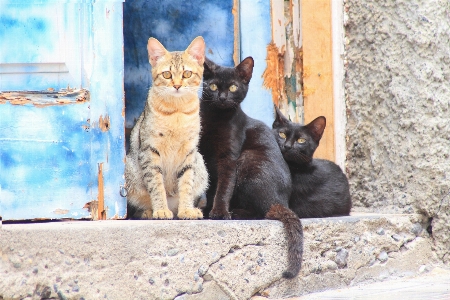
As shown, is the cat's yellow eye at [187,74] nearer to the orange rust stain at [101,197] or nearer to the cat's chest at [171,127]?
the cat's chest at [171,127]

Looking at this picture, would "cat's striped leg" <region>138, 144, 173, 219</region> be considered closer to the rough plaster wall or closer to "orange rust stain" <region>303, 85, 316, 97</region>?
"orange rust stain" <region>303, 85, 316, 97</region>

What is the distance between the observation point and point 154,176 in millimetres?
3102

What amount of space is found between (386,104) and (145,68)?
5.69 feet

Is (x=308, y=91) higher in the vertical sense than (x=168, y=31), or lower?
lower

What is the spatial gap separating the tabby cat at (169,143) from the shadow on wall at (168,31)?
0.81m

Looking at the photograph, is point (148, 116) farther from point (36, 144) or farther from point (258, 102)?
point (258, 102)

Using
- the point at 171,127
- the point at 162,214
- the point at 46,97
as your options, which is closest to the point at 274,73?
the point at 171,127

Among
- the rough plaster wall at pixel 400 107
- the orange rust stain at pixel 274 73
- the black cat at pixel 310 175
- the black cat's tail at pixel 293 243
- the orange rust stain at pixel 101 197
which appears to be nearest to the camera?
the black cat's tail at pixel 293 243

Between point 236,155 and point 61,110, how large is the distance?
3.62ft

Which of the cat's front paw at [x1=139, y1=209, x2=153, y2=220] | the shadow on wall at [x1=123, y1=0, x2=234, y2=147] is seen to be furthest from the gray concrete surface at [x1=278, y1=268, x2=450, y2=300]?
the shadow on wall at [x1=123, y1=0, x2=234, y2=147]

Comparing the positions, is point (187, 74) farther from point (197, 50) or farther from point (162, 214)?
point (162, 214)

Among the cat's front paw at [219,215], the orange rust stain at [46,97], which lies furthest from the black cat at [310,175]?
the orange rust stain at [46,97]

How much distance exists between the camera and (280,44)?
4035 mm

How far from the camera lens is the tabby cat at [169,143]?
3.12 m
